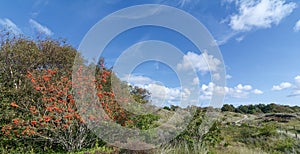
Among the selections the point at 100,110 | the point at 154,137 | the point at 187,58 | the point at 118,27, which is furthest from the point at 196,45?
the point at 100,110

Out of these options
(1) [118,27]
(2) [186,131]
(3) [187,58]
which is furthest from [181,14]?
(2) [186,131]

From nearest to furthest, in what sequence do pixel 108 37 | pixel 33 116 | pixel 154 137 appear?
1. pixel 154 137
2. pixel 33 116
3. pixel 108 37

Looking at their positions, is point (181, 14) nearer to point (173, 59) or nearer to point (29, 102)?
point (173, 59)

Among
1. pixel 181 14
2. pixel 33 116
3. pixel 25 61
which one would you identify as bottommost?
pixel 33 116

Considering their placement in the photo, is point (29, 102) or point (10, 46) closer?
point (29, 102)

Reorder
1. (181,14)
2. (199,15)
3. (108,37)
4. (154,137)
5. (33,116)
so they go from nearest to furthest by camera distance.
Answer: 1. (154,137)
2. (33,116)
3. (108,37)
4. (181,14)
5. (199,15)

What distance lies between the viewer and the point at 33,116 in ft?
19.3

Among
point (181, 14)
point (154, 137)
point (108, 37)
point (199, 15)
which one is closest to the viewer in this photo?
point (154, 137)

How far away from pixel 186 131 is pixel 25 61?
5.49m

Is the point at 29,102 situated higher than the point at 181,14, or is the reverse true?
the point at 181,14

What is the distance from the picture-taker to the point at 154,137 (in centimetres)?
552

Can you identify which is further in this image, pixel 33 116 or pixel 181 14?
pixel 181 14

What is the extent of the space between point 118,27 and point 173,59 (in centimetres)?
205

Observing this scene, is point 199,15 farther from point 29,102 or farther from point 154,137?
point 29,102
